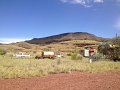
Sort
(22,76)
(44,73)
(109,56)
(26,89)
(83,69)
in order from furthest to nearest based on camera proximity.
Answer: (109,56)
(83,69)
(44,73)
(22,76)
(26,89)

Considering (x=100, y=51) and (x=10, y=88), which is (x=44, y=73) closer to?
(x=10, y=88)

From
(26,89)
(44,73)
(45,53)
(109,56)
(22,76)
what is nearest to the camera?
(26,89)

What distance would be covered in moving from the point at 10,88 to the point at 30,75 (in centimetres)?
608

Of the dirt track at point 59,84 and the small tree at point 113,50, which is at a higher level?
the small tree at point 113,50

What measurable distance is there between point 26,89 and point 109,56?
1436 inches

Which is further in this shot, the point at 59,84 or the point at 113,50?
the point at 113,50

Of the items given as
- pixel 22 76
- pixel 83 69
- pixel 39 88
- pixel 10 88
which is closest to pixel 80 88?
pixel 39 88

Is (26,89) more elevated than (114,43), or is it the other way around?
(114,43)

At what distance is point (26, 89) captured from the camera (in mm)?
13977

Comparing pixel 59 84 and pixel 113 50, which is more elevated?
pixel 113 50

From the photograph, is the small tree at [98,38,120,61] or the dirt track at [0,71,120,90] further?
the small tree at [98,38,120,61]

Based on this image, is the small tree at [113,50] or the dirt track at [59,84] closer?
the dirt track at [59,84]

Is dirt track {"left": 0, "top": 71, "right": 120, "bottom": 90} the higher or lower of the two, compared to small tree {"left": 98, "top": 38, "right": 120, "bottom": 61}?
lower

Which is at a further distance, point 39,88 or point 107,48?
point 107,48
